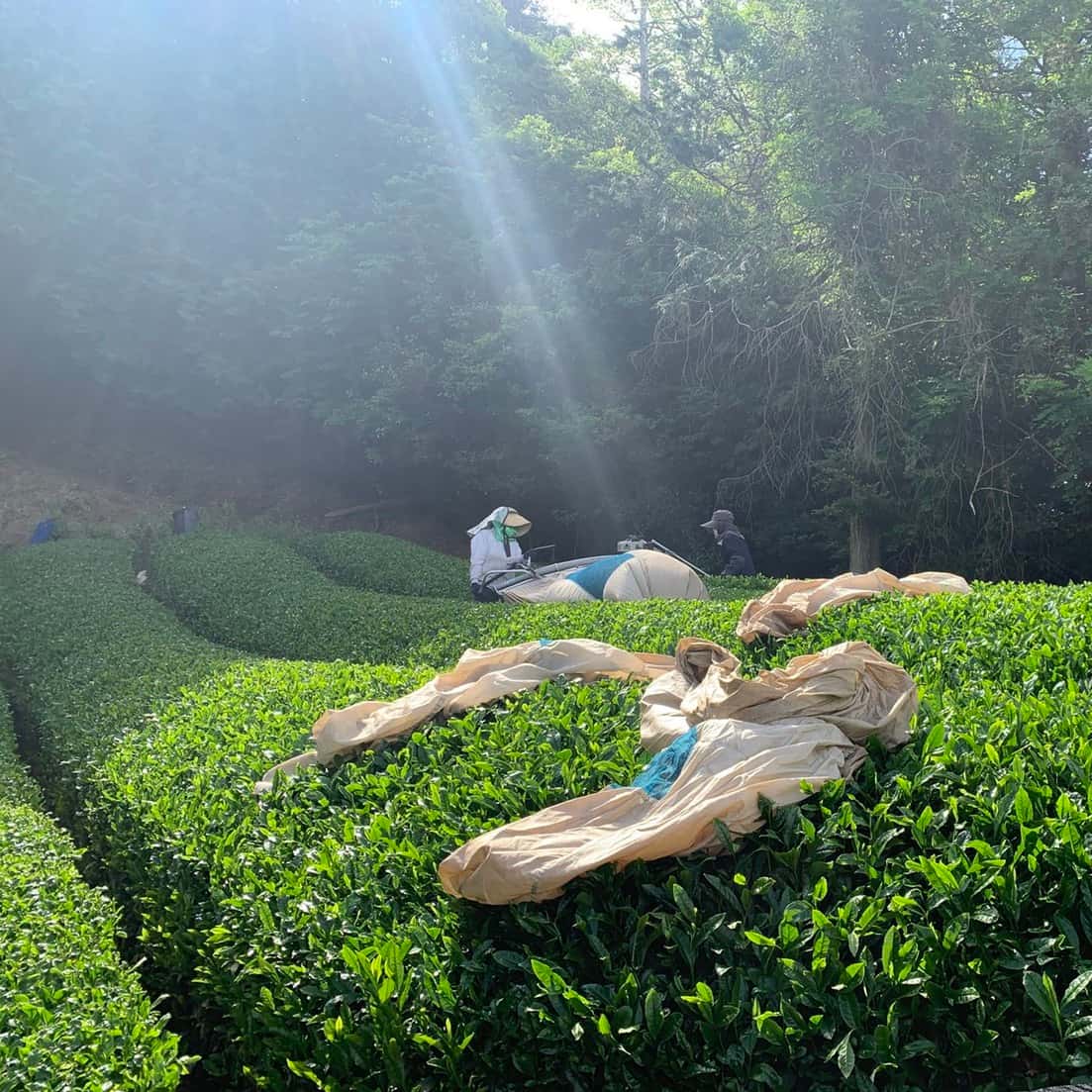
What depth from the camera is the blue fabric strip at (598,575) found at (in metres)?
9.59

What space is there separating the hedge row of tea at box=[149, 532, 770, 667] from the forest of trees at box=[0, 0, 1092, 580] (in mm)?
3625

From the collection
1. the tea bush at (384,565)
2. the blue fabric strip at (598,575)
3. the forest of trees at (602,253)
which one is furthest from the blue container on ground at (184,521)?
the blue fabric strip at (598,575)

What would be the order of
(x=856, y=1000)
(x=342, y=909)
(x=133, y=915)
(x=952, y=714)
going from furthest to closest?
(x=133, y=915)
(x=952, y=714)
(x=342, y=909)
(x=856, y=1000)

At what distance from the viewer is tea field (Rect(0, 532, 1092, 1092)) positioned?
2033 mm

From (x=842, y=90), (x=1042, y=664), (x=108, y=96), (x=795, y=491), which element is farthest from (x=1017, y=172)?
(x=108, y=96)

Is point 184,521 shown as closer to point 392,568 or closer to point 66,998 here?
point 392,568

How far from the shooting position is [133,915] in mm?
4031

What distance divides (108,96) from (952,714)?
19.2 meters

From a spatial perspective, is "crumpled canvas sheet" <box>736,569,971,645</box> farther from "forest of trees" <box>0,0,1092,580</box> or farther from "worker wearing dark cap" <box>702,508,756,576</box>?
"worker wearing dark cap" <box>702,508,756,576</box>

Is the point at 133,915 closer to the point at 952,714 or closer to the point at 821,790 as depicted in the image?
the point at 821,790

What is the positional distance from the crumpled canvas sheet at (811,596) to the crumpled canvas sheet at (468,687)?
689mm

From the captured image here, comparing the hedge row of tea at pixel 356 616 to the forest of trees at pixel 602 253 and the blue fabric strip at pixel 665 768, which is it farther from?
the forest of trees at pixel 602 253

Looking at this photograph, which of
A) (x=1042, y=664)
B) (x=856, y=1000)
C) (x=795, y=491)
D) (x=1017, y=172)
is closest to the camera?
(x=856, y=1000)

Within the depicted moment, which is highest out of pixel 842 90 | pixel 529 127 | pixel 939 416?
pixel 529 127
